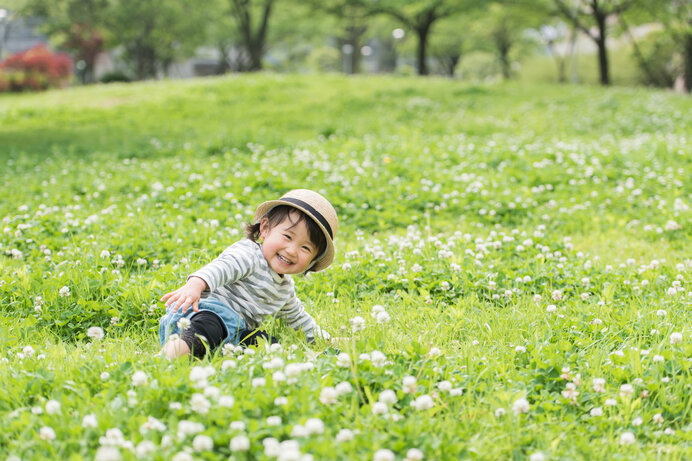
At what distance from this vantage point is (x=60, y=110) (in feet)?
65.6

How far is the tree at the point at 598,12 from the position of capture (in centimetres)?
3080

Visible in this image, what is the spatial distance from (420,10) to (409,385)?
102ft

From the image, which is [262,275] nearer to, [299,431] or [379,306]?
[379,306]

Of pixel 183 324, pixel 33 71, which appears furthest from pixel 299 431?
pixel 33 71

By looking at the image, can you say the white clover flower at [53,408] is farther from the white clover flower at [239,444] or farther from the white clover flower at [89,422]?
the white clover flower at [239,444]

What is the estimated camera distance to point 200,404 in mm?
2695

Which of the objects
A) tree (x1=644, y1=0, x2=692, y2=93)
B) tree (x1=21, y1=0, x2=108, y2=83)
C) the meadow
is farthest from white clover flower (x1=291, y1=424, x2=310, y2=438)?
tree (x1=21, y1=0, x2=108, y2=83)

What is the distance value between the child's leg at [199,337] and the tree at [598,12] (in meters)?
31.9

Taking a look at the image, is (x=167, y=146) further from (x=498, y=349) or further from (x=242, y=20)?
(x=242, y=20)

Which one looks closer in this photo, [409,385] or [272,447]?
[272,447]

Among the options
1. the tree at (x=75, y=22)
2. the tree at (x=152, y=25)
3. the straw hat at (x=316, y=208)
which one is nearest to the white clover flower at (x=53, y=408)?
the straw hat at (x=316, y=208)

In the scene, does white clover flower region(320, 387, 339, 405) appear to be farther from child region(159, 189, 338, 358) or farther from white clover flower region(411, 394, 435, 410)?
child region(159, 189, 338, 358)

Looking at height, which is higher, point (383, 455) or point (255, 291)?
point (255, 291)

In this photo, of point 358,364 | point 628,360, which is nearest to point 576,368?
point 628,360
